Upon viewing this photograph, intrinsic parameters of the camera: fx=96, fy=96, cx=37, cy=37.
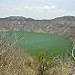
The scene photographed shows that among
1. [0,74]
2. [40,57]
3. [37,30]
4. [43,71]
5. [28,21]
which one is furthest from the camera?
[28,21]

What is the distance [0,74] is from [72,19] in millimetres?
80743

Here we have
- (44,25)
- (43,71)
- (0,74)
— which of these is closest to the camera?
(0,74)

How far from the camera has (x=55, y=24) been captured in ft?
235

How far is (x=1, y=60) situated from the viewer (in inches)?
108

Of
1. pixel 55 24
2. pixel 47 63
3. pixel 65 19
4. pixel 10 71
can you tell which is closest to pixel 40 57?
pixel 47 63

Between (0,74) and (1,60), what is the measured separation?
37 centimetres

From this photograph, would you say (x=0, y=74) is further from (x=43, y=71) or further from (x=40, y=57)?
(x=40, y=57)

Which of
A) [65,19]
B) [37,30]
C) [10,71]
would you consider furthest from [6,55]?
[65,19]

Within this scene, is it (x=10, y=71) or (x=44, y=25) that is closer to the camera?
(x=10, y=71)

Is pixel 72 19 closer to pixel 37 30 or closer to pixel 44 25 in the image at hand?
pixel 44 25

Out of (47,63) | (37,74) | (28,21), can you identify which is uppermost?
(28,21)

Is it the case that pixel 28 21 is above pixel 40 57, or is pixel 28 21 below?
above

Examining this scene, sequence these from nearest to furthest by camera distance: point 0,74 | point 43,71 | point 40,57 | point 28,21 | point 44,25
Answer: point 0,74, point 43,71, point 40,57, point 44,25, point 28,21

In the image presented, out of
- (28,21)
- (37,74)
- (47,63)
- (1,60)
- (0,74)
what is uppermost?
(28,21)
